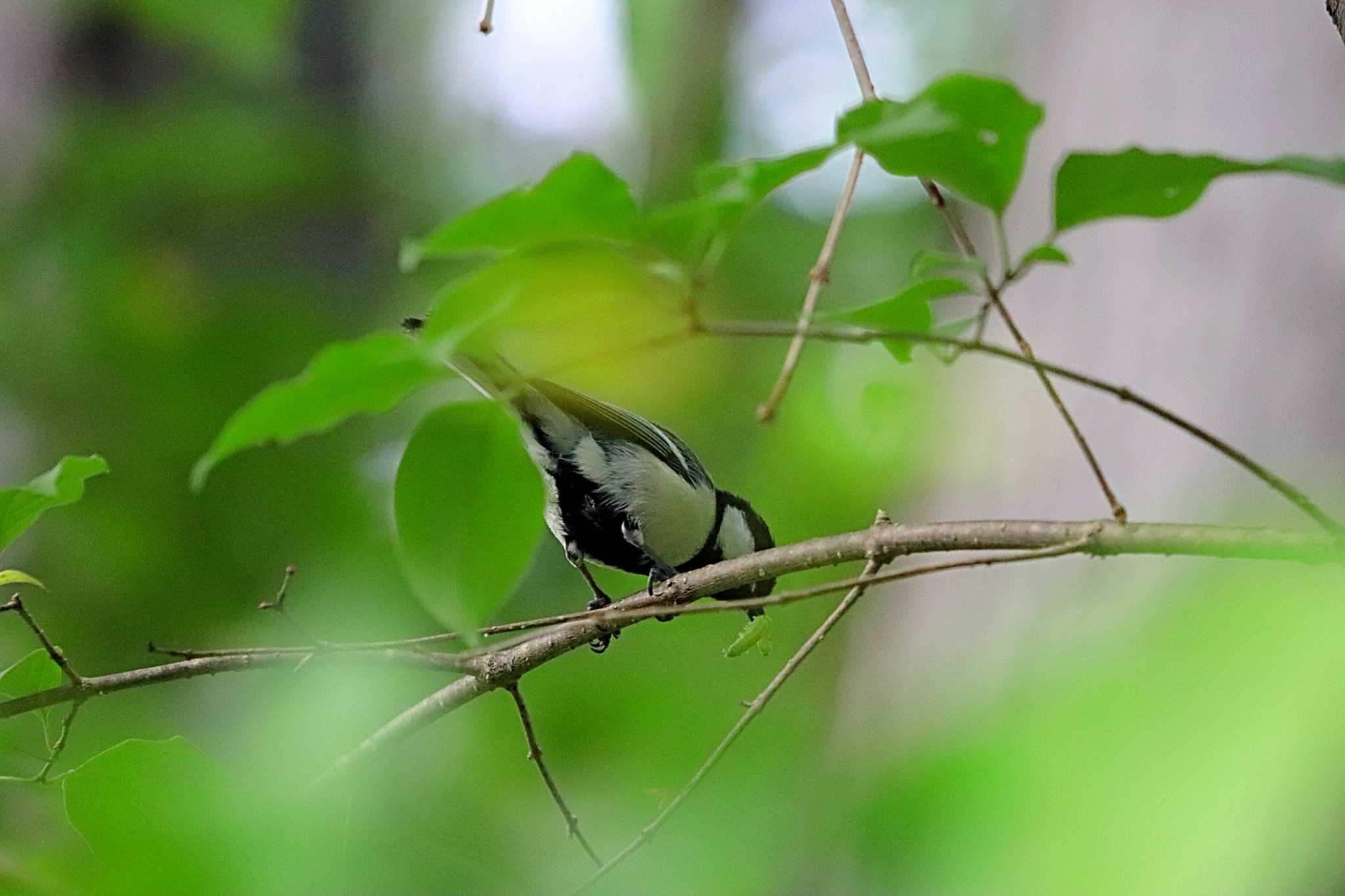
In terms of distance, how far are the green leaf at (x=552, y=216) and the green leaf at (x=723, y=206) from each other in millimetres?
24

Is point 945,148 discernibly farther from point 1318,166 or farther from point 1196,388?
point 1196,388

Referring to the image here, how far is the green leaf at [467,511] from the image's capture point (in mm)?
755

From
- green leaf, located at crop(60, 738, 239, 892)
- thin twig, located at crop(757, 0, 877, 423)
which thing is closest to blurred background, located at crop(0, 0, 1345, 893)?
green leaf, located at crop(60, 738, 239, 892)

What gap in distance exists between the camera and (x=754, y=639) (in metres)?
1.47

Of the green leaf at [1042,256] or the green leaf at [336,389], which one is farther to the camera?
the green leaf at [1042,256]

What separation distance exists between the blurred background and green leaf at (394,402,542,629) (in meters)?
0.15

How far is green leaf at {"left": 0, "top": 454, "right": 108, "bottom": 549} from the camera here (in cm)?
112

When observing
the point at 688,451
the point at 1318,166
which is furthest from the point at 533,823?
the point at 1318,166

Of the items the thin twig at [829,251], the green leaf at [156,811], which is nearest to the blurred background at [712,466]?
the green leaf at [156,811]

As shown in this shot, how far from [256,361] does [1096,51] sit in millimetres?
2680

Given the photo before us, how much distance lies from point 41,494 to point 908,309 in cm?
84

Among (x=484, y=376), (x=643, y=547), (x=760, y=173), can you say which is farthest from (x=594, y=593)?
(x=760, y=173)

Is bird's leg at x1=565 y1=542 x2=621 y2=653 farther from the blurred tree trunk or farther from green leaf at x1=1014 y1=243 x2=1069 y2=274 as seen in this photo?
the blurred tree trunk

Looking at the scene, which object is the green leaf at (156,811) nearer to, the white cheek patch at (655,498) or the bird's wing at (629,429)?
the bird's wing at (629,429)
